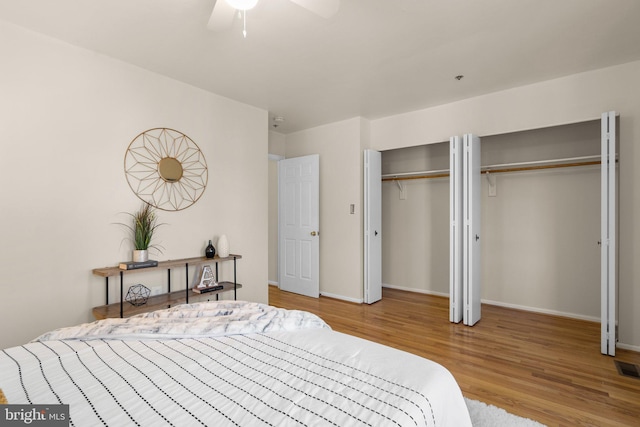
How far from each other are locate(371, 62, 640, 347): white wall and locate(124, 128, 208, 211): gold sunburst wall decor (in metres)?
2.94

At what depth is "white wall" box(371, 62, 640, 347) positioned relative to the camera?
2922mm

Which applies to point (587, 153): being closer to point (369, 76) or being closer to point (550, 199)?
point (550, 199)

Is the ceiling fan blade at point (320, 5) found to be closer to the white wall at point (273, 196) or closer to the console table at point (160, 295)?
the console table at point (160, 295)

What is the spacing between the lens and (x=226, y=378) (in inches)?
49.5

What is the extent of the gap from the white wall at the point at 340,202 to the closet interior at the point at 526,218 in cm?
94

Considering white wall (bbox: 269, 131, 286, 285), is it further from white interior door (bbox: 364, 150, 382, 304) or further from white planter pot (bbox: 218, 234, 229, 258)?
white planter pot (bbox: 218, 234, 229, 258)

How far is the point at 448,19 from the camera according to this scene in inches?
89.4

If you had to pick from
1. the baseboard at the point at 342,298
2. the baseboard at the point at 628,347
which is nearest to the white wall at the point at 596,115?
the baseboard at the point at 628,347

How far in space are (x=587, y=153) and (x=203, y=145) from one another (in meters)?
4.29

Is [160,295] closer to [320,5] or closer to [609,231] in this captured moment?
[320,5]

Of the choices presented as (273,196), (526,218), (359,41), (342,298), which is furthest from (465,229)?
(273,196)

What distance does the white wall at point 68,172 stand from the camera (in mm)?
2332

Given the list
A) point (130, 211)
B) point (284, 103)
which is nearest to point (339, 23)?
point (284, 103)

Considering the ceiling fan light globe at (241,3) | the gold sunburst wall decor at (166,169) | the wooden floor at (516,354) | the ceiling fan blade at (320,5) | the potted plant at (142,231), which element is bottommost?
the wooden floor at (516,354)
